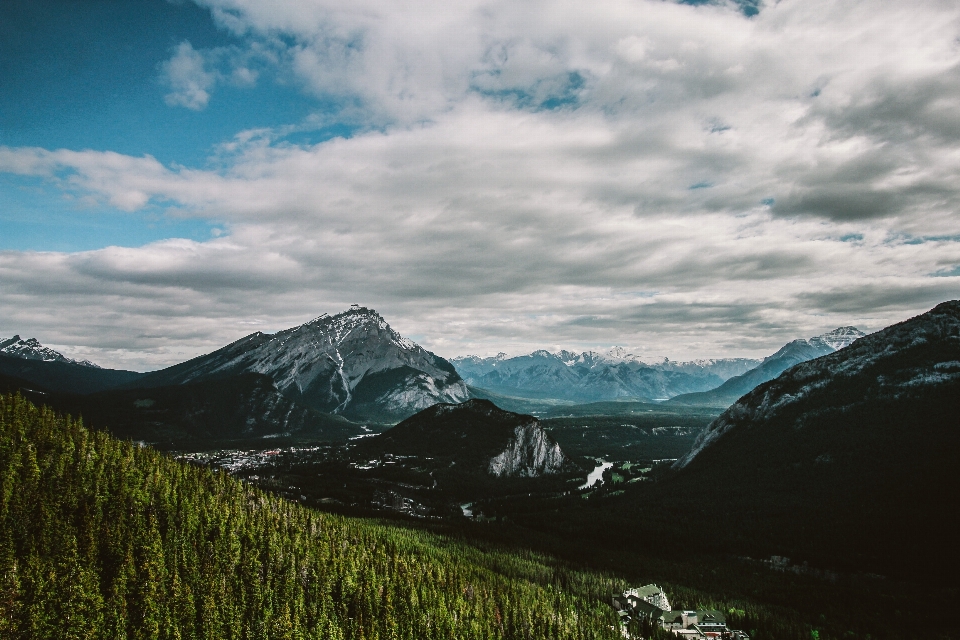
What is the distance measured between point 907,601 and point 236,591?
182331 millimetres

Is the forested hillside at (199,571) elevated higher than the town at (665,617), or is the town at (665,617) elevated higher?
the forested hillside at (199,571)

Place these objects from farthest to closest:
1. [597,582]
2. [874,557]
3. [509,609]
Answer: [874,557], [597,582], [509,609]

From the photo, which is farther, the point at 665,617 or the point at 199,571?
the point at 665,617

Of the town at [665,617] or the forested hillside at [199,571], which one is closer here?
the forested hillside at [199,571]

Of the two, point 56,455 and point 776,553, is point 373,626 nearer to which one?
point 56,455

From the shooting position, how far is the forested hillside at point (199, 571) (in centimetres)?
9644

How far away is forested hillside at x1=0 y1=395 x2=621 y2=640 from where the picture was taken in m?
96.4

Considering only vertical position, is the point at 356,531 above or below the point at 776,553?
above

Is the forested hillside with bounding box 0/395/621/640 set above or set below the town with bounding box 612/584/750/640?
above

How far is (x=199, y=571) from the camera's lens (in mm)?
115750

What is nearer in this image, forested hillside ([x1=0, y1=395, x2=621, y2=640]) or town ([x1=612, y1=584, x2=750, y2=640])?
forested hillside ([x1=0, y1=395, x2=621, y2=640])

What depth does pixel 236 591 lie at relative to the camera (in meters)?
113

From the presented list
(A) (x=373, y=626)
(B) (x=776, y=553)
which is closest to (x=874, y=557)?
(B) (x=776, y=553)

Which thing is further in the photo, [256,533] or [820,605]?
[820,605]
